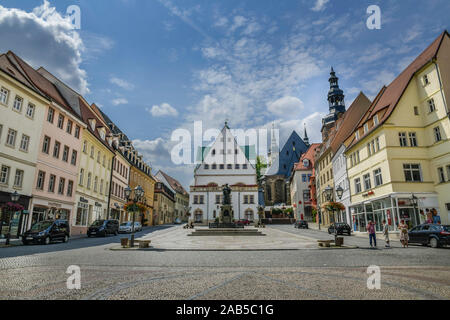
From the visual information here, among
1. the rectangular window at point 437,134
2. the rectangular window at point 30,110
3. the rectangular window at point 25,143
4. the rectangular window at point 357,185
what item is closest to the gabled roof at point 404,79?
the rectangular window at point 437,134

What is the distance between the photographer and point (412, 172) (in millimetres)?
25547

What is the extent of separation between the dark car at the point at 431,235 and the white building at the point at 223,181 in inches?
1705

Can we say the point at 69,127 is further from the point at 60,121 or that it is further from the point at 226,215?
the point at 226,215

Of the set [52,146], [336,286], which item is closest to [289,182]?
[52,146]

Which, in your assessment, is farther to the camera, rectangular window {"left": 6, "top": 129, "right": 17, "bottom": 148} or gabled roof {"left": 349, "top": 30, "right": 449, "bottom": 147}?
gabled roof {"left": 349, "top": 30, "right": 449, "bottom": 147}

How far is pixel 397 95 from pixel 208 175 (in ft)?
151

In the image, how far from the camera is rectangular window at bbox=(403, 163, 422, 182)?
83.4 ft

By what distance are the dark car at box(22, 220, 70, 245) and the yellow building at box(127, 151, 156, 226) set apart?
29.1 meters

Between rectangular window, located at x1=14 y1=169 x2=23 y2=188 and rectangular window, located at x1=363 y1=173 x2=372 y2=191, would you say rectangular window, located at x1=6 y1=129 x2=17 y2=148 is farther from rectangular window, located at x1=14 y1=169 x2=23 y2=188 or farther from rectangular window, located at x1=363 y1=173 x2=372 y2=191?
rectangular window, located at x1=363 y1=173 x2=372 y2=191

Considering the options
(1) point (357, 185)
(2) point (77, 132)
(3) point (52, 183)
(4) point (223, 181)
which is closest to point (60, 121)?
(2) point (77, 132)

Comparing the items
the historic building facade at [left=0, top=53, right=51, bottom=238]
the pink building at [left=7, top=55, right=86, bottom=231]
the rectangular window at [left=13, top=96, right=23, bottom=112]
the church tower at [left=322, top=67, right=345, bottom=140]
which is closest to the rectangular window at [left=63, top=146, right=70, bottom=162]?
the pink building at [left=7, top=55, right=86, bottom=231]

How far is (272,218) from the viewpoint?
66.1 metres

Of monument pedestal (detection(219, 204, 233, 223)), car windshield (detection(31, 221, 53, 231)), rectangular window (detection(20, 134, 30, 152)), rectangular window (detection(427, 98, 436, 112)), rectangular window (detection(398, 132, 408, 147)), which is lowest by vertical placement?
car windshield (detection(31, 221, 53, 231))
